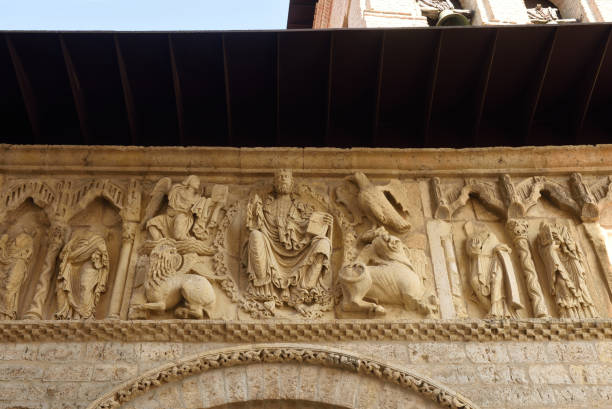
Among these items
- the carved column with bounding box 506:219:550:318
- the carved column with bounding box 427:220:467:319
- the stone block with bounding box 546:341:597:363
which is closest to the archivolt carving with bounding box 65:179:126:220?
the carved column with bounding box 427:220:467:319

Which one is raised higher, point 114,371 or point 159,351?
point 159,351

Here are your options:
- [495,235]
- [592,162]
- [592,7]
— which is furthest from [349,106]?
[592,7]

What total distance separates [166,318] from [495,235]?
103 inches

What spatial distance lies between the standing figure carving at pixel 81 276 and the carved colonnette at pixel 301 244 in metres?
0.01

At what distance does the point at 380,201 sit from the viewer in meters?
5.91

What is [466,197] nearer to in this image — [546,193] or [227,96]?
[546,193]

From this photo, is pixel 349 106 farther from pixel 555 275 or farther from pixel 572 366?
pixel 572 366

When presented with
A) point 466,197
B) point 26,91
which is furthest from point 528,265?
point 26,91

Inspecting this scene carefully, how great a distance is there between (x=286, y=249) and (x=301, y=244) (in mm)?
122

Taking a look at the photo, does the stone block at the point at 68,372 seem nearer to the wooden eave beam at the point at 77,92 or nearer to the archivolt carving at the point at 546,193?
the wooden eave beam at the point at 77,92

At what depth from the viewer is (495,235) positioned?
594cm

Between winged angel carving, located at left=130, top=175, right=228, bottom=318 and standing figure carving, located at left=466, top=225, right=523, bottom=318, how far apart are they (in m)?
1.93

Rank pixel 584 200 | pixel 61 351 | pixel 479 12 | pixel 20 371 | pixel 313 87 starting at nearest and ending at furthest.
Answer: pixel 20 371 → pixel 61 351 → pixel 584 200 → pixel 313 87 → pixel 479 12

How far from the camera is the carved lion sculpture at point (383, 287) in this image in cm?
529
